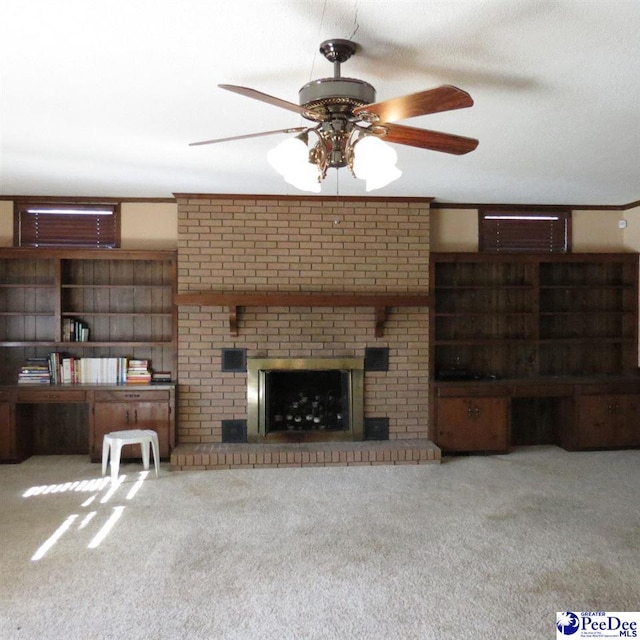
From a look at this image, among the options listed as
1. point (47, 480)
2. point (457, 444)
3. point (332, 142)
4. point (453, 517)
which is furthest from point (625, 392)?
point (47, 480)

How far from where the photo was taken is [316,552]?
122 inches

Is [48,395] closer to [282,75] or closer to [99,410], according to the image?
[99,410]

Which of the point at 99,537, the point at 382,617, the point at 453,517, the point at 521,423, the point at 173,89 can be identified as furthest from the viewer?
the point at 521,423

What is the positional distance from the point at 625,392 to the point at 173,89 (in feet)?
15.9

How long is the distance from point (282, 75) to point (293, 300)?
253 centimetres

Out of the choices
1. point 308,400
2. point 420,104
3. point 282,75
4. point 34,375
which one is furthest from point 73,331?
point 420,104

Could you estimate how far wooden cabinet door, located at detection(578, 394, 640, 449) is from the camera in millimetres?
5188

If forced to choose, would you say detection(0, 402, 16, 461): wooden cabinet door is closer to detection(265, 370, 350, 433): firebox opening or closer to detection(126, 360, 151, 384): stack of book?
detection(126, 360, 151, 384): stack of book

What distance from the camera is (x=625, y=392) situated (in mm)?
5223

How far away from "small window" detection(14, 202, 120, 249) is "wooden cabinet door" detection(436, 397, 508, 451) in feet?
11.7

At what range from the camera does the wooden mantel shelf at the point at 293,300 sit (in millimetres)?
4789

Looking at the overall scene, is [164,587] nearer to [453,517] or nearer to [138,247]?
[453,517]
